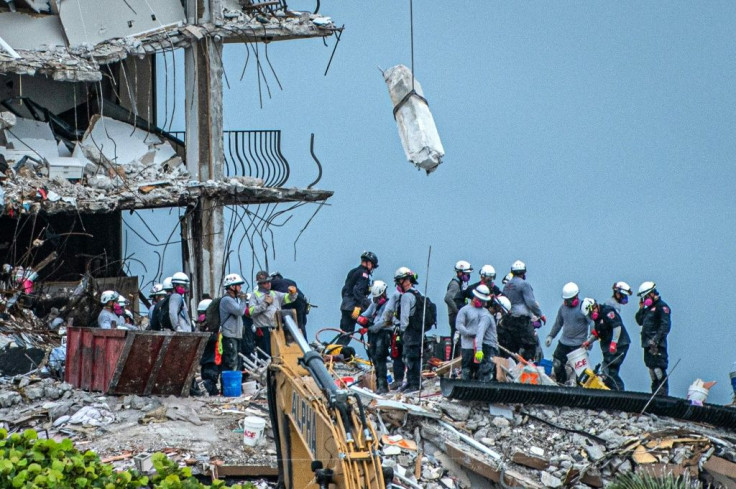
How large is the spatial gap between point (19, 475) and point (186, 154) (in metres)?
16.5

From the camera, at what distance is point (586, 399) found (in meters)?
18.0

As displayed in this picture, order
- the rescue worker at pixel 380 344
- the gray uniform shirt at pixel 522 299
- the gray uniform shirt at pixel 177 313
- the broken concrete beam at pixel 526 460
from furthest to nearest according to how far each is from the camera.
Result: the gray uniform shirt at pixel 522 299
the gray uniform shirt at pixel 177 313
the rescue worker at pixel 380 344
the broken concrete beam at pixel 526 460

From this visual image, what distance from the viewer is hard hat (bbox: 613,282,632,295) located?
20.4 metres

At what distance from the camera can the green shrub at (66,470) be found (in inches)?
511

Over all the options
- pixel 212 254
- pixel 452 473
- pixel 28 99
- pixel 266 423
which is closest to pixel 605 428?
pixel 452 473

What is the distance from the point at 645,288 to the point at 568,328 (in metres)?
1.41

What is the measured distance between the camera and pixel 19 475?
42.3 feet

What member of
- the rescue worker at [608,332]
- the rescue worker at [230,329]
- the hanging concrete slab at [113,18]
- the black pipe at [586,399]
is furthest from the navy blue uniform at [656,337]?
the hanging concrete slab at [113,18]

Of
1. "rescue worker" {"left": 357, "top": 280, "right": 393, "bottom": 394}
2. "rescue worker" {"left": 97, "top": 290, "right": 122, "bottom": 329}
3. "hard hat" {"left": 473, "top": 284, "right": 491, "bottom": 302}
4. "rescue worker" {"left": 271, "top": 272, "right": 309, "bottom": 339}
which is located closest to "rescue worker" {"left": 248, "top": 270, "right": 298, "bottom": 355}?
"rescue worker" {"left": 271, "top": 272, "right": 309, "bottom": 339}

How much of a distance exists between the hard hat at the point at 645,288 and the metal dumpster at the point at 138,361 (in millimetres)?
7098

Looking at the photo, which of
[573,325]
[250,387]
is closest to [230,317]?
[250,387]

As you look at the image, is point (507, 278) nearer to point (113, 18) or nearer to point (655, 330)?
point (655, 330)

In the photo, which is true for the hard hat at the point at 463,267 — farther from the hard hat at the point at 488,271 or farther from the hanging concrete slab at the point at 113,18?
the hanging concrete slab at the point at 113,18

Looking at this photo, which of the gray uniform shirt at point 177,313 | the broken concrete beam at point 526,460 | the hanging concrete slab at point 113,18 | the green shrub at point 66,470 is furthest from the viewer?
the hanging concrete slab at point 113,18
